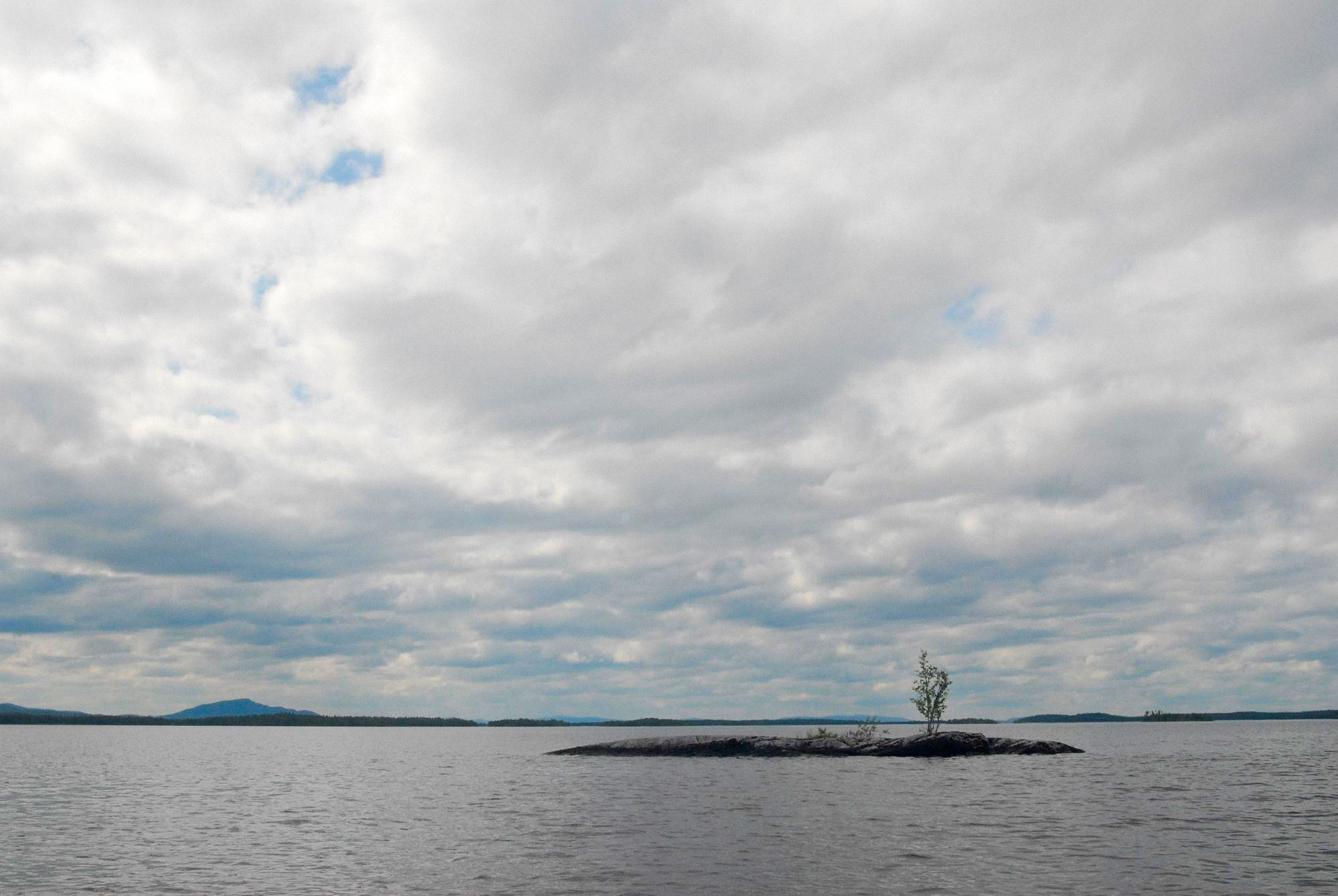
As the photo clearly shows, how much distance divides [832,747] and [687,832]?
92.9m

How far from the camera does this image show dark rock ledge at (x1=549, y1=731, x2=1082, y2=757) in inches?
5246

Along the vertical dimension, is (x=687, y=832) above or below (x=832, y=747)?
above

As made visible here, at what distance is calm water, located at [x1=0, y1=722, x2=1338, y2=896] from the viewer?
37.2 m

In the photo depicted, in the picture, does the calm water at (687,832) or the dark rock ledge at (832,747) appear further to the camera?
the dark rock ledge at (832,747)

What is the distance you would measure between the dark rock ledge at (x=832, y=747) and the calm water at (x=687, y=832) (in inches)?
1212

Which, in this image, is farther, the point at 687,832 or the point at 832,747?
the point at 832,747

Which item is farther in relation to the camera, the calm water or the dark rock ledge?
the dark rock ledge

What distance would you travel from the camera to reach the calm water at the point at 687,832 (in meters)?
37.2

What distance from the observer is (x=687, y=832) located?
52062mm

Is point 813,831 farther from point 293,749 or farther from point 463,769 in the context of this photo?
point 293,749

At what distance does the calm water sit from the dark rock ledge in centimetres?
3079

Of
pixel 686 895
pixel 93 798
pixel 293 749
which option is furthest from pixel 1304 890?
pixel 293 749

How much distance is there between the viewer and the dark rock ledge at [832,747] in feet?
437

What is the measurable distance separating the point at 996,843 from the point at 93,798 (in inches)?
2657
